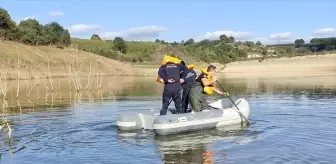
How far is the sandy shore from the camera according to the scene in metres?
75.5

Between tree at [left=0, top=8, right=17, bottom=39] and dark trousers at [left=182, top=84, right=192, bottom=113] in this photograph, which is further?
tree at [left=0, top=8, right=17, bottom=39]

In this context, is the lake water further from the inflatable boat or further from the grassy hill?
the grassy hill

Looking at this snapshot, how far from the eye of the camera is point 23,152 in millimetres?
12180

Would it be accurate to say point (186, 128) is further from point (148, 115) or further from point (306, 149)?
point (306, 149)

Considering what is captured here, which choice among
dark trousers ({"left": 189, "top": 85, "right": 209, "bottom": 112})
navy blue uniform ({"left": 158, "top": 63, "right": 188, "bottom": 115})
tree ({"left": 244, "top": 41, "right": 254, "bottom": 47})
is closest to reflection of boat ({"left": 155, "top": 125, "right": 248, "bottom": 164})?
dark trousers ({"left": 189, "top": 85, "right": 209, "bottom": 112})

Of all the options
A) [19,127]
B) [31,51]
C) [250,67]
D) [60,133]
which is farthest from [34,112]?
[250,67]

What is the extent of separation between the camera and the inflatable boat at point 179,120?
561 inches

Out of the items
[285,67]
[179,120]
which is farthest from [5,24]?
[179,120]

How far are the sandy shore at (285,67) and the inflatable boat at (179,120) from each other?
57458mm

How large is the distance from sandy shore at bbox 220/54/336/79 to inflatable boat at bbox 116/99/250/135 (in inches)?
2262

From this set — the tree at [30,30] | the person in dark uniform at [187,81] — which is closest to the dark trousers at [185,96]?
the person in dark uniform at [187,81]

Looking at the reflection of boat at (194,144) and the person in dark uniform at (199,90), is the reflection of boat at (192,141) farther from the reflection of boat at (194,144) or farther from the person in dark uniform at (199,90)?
the person in dark uniform at (199,90)

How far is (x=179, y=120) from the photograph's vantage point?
1459cm

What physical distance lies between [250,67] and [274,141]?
244 ft
